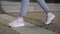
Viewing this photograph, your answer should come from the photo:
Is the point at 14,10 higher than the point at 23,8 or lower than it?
lower

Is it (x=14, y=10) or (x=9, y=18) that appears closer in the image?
(x=9, y=18)

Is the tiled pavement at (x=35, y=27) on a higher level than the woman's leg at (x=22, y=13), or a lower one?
lower

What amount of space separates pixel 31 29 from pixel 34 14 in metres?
1.40

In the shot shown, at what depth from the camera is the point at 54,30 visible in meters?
3.70

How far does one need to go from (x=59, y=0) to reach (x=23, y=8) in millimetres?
1974

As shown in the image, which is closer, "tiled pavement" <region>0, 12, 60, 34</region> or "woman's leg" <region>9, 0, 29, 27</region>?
"tiled pavement" <region>0, 12, 60, 34</region>

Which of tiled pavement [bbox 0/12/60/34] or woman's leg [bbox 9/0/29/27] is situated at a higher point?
woman's leg [bbox 9/0/29/27]

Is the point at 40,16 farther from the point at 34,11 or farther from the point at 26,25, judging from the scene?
the point at 26,25

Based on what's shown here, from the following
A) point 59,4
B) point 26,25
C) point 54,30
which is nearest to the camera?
point 54,30

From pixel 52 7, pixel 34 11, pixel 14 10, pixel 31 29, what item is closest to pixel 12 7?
pixel 14 10

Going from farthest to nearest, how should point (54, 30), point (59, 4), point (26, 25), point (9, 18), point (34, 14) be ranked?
point (59, 4) → point (34, 14) → point (9, 18) → point (26, 25) → point (54, 30)

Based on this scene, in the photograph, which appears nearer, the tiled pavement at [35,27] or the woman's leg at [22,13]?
the tiled pavement at [35,27]

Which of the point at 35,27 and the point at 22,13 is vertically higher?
the point at 22,13

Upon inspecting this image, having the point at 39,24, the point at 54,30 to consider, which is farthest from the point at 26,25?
the point at 54,30
